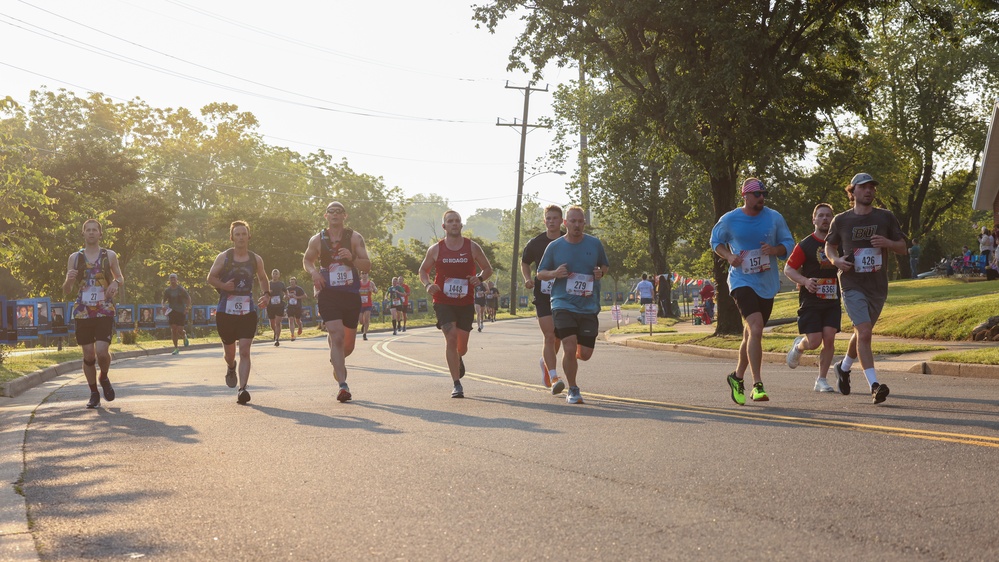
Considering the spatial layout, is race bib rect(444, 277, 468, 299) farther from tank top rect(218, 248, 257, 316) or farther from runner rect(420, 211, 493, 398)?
tank top rect(218, 248, 257, 316)

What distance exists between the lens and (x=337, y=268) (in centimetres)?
1138

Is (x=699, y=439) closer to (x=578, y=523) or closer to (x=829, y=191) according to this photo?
(x=578, y=523)

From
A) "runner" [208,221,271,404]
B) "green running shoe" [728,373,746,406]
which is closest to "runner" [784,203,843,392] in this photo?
"green running shoe" [728,373,746,406]

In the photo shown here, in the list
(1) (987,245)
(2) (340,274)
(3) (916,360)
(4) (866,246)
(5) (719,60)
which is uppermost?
(5) (719,60)

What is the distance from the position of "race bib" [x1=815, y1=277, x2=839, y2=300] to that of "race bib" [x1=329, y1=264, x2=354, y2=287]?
485cm

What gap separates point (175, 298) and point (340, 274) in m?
16.1

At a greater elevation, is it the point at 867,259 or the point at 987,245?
the point at 987,245

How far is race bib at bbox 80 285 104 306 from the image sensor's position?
11633 millimetres

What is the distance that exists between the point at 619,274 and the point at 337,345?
2724 inches

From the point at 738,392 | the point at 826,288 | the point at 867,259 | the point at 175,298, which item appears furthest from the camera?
the point at 175,298

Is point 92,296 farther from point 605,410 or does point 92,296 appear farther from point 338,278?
point 605,410

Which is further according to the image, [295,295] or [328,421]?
[295,295]

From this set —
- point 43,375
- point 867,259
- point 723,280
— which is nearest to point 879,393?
point 867,259

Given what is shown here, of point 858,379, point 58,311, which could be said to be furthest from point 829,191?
point 858,379
